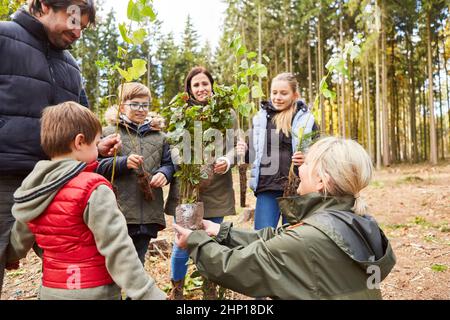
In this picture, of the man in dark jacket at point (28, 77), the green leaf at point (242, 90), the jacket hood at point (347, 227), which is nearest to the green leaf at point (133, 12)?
the man in dark jacket at point (28, 77)

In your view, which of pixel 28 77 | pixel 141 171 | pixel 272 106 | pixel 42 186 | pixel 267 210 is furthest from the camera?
pixel 272 106

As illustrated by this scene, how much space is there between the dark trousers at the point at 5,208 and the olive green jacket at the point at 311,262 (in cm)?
104

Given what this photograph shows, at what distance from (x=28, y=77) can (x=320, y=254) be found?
185 cm

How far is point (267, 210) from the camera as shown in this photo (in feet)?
11.7

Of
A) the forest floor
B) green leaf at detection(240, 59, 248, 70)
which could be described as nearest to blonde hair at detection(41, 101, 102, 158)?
green leaf at detection(240, 59, 248, 70)

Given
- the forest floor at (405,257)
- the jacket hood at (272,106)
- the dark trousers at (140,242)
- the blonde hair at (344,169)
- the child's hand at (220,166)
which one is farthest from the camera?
the forest floor at (405,257)

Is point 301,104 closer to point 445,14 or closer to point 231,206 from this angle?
point 231,206

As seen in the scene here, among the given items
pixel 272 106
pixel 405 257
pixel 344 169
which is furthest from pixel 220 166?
pixel 405 257

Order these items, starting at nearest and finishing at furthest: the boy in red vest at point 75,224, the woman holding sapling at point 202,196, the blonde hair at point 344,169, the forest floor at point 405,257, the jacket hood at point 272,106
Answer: the boy in red vest at point 75,224 → the blonde hair at point 344,169 → the woman holding sapling at point 202,196 → the jacket hood at point 272,106 → the forest floor at point 405,257

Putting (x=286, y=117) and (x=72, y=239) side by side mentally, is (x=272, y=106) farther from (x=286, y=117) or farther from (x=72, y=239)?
(x=72, y=239)

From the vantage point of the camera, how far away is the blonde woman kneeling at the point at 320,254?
171 centimetres

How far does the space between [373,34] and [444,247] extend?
15.4 meters

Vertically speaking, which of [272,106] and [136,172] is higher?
[272,106]

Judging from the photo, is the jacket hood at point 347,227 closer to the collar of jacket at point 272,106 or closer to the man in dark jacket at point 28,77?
the man in dark jacket at point 28,77
